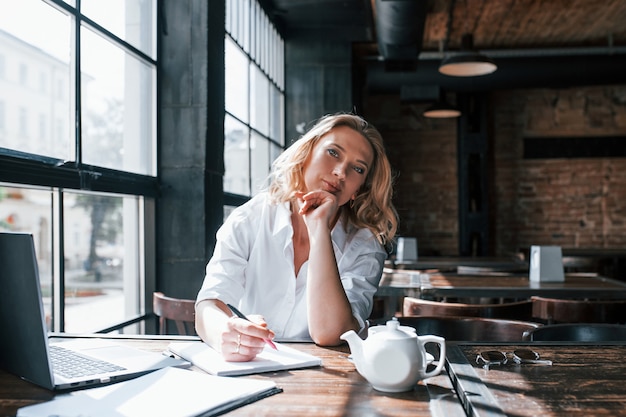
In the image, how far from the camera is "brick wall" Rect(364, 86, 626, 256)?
8430 millimetres

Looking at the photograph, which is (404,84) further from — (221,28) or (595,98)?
(221,28)

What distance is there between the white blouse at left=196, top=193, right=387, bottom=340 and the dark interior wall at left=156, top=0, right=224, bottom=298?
4.34ft

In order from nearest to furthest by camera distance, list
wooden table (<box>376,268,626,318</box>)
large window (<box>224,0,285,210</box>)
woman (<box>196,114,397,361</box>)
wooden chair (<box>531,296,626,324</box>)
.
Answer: woman (<box>196,114,397,361</box>)
wooden chair (<box>531,296,626,324</box>)
wooden table (<box>376,268,626,318</box>)
large window (<box>224,0,285,210</box>)

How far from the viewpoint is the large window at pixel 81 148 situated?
193 cm

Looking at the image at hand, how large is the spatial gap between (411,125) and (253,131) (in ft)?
14.2

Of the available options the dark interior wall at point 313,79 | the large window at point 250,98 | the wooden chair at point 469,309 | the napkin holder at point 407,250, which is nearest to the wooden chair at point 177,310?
the wooden chair at point 469,309

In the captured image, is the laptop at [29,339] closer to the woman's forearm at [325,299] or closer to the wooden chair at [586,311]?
the woman's forearm at [325,299]

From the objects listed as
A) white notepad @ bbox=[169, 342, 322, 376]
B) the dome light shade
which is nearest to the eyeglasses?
white notepad @ bbox=[169, 342, 322, 376]

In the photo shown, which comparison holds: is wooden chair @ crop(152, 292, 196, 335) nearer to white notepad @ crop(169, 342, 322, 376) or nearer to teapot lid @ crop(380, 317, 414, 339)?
white notepad @ crop(169, 342, 322, 376)

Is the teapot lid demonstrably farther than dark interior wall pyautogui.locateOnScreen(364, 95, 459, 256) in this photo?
No

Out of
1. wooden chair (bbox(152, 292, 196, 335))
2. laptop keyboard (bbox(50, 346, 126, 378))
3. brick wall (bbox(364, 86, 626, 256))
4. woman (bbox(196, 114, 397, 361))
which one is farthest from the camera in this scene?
brick wall (bbox(364, 86, 626, 256))

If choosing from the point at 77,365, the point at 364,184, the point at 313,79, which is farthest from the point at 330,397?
the point at 313,79

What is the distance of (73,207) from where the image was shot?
227 cm

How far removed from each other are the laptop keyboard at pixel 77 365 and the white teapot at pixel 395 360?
50 cm
